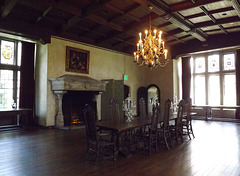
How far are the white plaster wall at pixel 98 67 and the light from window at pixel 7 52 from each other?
5.16 feet

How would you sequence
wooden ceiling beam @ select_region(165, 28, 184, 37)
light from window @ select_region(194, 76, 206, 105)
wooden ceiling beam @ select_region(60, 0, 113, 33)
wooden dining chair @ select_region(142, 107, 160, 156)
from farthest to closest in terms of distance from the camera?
light from window @ select_region(194, 76, 206, 105), wooden ceiling beam @ select_region(165, 28, 184, 37), wooden ceiling beam @ select_region(60, 0, 113, 33), wooden dining chair @ select_region(142, 107, 160, 156)

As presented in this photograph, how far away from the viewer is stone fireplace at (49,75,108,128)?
21.2ft

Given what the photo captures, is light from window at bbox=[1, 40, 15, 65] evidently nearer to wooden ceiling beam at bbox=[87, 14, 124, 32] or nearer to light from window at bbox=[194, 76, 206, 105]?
wooden ceiling beam at bbox=[87, 14, 124, 32]

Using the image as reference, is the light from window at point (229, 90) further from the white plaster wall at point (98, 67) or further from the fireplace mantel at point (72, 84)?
the fireplace mantel at point (72, 84)

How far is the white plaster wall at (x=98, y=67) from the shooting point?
674cm

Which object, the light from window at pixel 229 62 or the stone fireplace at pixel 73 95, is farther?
the light from window at pixel 229 62

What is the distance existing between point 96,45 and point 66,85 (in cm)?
260

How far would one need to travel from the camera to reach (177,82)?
33.2 feet

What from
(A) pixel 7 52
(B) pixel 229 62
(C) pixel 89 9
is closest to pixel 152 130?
(C) pixel 89 9

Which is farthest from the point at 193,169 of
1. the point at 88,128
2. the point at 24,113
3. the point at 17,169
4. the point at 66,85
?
the point at 24,113

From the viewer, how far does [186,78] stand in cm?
1036

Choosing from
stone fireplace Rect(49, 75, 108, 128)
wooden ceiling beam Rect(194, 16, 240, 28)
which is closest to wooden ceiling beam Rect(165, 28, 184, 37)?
wooden ceiling beam Rect(194, 16, 240, 28)

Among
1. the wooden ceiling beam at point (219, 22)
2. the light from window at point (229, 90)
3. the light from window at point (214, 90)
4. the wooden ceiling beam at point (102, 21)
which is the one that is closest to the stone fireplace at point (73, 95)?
the wooden ceiling beam at point (102, 21)

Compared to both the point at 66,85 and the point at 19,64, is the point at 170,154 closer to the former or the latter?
the point at 66,85
